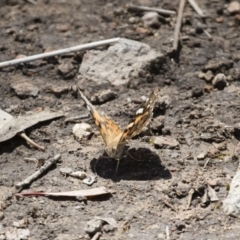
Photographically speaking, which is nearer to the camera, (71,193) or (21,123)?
(71,193)

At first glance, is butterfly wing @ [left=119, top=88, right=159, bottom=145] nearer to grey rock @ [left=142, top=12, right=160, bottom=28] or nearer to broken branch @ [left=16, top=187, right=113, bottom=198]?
broken branch @ [left=16, top=187, right=113, bottom=198]

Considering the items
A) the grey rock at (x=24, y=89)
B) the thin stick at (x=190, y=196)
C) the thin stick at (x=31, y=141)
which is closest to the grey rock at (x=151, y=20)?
the grey rock at (x=24, y=89)

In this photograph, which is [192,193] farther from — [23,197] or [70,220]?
[23,197]

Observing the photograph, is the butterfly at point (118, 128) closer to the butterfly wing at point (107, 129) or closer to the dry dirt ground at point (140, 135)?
the butterfly wing at point (107, 129)

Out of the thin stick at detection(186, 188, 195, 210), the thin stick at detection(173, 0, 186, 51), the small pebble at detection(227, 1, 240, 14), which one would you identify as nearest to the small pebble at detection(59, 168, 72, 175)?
the thin stick at detection(186, 188, 195, 210)

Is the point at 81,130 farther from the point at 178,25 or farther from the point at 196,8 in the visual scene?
the point at 196,8

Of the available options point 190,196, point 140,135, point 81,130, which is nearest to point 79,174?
point 81,130
